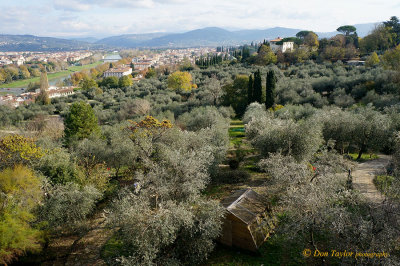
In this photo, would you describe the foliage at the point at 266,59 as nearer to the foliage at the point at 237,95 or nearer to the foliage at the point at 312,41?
the foliage at the point at 312,41

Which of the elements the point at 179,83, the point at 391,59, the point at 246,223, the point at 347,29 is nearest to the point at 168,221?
the point at 246,223

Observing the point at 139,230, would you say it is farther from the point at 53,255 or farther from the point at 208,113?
the point at 208,113

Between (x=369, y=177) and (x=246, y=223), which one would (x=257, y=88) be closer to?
(x=369, y=177)

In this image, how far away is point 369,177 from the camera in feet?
54.9

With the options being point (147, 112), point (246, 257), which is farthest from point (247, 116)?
point (246, 257)

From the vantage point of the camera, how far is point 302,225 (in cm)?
851

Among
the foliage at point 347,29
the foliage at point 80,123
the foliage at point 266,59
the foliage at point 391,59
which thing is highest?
the foliage at point 347,29

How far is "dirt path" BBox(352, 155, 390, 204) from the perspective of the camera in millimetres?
14163

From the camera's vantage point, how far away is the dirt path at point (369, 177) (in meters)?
14.2

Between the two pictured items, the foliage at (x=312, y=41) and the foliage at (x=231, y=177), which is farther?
the foliage at (x=312, y=41)

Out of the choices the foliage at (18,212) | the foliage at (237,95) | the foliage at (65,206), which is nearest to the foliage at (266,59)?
the foliage at (237,95)

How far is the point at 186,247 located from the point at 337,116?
16.9 m

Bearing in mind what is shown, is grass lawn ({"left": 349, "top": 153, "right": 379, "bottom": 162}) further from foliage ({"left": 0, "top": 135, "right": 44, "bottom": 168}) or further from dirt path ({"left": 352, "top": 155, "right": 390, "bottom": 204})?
foliage ({"left": 0, "top": 135, "right": 44, "bottom": 168})

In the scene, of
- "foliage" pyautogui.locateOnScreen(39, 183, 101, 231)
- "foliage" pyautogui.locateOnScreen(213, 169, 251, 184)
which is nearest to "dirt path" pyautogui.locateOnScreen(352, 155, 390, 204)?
"foliage" pyautogui.locateOnScreen(213, 169, 251, 184)
